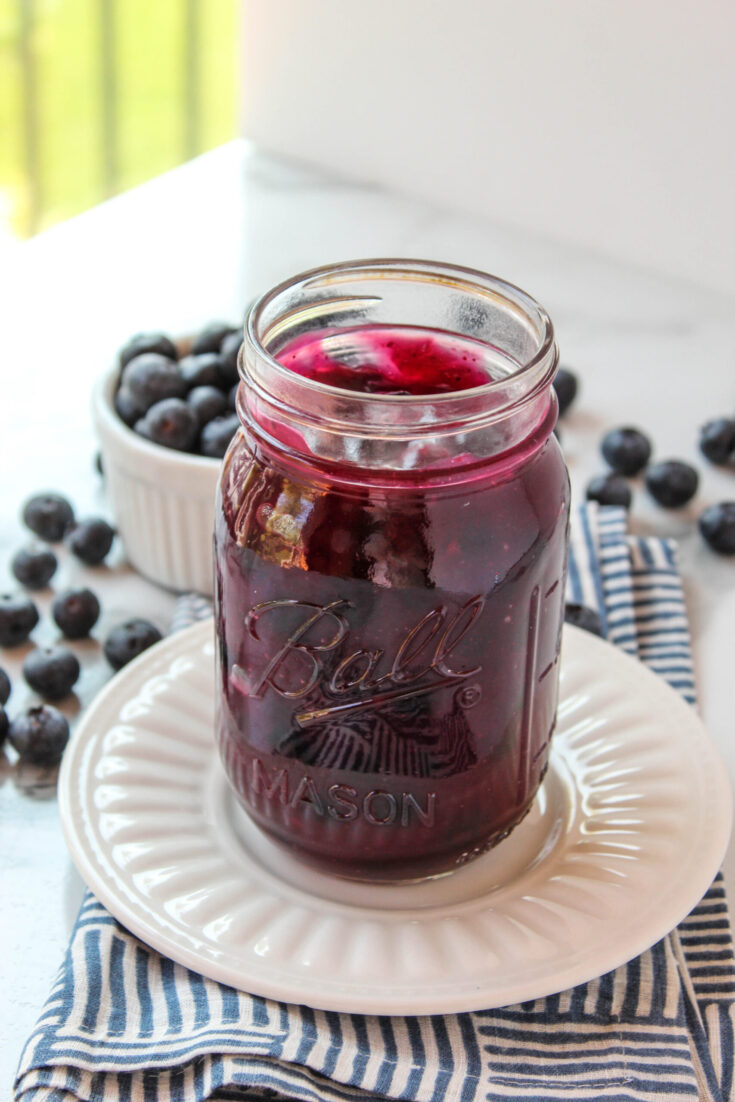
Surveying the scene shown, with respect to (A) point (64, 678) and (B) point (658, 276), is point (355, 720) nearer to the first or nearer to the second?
(A) point (64, 678)

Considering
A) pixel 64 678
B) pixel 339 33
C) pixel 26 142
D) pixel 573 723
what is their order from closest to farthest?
pixel 573 723 < pixel 64 678 < pixel 339 33 < pixel 26 142

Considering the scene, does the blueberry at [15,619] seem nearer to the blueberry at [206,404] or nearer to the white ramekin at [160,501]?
the white ramekin at [160,501]

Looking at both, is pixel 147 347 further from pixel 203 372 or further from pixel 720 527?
pixel 720 527

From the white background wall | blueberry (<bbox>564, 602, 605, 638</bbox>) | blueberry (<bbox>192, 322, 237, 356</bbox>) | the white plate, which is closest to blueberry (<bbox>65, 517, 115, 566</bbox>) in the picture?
blueberry (<bbox>192, 322, 237, 356</bbox>)

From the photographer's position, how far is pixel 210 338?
147 centimetres

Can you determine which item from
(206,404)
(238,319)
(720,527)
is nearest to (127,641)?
(206,404)

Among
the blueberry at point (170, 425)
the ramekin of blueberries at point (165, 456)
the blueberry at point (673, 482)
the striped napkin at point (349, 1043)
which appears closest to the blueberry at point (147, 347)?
the ramekin of blueberries at point (165, 456)

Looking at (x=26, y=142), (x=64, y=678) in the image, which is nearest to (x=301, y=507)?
(x=64, y=678)

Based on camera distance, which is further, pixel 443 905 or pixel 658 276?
pixel 658 276

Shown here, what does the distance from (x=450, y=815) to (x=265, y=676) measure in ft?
0.49

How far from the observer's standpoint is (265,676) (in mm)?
799

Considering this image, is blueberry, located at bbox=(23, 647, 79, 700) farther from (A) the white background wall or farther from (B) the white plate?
(A) the white background wall

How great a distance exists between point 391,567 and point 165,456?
1.92ft

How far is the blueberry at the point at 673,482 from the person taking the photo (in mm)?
1475
